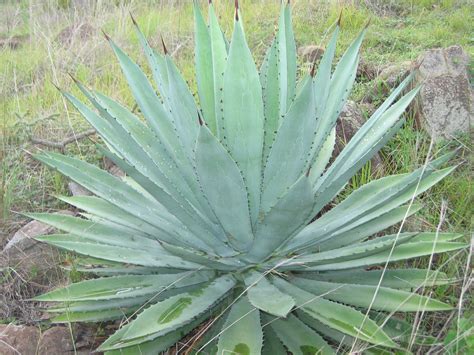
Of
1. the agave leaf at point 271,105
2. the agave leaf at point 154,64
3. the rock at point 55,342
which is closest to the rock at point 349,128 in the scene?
the agave leaf at point 271,105

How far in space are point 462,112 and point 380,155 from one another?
60 centimetres

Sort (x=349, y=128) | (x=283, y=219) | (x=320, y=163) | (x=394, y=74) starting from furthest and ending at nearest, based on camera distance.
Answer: (x=394, y=74), (x=349, y=128), (x=320, y=163), (x=283, y=219)

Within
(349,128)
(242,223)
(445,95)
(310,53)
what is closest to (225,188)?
(242,223)

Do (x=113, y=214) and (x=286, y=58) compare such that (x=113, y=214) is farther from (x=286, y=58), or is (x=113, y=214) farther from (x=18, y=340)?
(x=286, y=58)

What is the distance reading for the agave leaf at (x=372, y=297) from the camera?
178 centimetres

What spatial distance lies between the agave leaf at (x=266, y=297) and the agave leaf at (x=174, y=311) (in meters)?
0.10

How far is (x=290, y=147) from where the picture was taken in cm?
186

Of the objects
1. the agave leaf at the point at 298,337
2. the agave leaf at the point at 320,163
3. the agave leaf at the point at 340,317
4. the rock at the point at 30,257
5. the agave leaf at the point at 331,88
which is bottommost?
the rock at the point at 30,257

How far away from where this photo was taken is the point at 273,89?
2.09 m

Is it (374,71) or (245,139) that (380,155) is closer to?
(374,71)

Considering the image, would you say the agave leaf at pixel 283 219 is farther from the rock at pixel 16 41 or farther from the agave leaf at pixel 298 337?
the rock at pixel 16 41

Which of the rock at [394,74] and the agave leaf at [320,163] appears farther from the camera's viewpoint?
the rock at [394,74]

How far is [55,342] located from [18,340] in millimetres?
126

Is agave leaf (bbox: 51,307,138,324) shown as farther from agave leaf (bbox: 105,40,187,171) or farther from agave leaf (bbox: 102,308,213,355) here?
agave leaf (bbox: 105,40,187,171)
